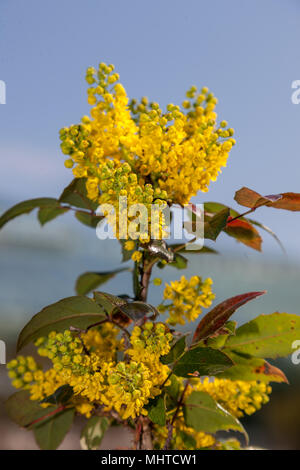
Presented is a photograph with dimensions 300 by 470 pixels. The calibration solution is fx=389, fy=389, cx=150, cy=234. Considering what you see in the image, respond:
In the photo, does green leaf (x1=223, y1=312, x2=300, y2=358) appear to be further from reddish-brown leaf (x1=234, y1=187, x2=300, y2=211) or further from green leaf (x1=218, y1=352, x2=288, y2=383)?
reddish-brown leaf (x1=234, y1=187, x2=300, y2=211)

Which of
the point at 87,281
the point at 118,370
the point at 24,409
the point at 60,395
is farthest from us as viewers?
the point at 87,281

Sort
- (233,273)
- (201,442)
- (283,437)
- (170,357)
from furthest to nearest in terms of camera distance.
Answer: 1. (233,273)
2. (283,437)
3. (201,442)
4. (170,357)

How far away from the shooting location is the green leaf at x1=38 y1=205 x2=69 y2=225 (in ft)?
2.19

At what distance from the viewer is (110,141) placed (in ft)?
1.64

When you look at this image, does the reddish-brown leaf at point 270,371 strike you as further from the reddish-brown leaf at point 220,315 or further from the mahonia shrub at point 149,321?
the reddish-brown leaf at point 220,315

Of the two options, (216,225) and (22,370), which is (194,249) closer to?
(216,225)

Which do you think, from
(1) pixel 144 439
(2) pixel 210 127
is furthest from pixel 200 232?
(1) pixel 144 439

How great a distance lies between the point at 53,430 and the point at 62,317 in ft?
0.79

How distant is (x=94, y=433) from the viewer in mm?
665

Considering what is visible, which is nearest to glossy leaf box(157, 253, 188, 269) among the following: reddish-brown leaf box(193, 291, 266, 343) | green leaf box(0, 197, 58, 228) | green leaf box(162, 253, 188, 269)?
green leaf box(162, 253, 188, 269)

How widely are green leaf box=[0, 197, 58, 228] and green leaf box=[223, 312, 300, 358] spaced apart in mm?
356

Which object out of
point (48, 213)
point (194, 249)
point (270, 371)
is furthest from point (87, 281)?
point (270, 371)
